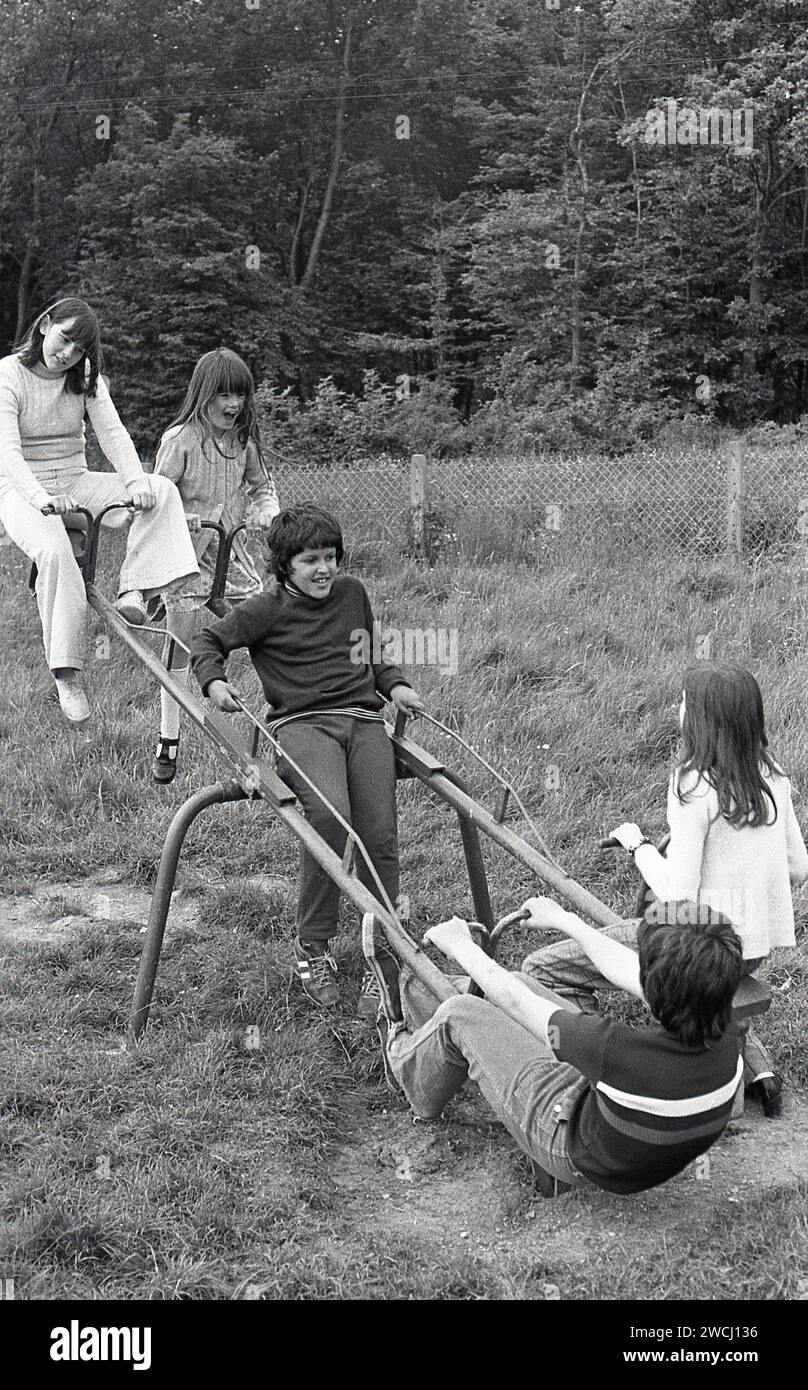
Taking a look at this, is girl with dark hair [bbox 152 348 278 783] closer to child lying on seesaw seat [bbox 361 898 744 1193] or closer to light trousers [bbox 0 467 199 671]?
light trousers [bbox 0 467 199 671]

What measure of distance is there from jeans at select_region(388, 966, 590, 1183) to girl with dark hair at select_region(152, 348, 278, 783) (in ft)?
7.10

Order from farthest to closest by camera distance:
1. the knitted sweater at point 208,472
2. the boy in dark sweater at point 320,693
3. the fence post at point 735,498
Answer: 1. the fence post at point 735,498
2. the knitted sweater at point 208,472
3. the boy in dark sweater at point 320,693

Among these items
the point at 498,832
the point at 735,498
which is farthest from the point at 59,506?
the point at 735,498

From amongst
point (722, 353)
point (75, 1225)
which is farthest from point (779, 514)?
point (722, 353)

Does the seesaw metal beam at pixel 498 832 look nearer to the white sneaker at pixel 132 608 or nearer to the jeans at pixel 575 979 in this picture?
the jeans at pixel 575 979

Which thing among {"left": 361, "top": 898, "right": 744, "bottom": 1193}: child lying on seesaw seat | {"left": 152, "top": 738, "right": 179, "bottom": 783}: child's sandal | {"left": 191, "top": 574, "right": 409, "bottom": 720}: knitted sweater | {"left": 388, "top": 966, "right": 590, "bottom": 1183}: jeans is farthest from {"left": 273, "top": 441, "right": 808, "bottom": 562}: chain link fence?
{"left": 361, "top": 898, "right": 744, "bottom": 1193}: child lying on seesaw seat

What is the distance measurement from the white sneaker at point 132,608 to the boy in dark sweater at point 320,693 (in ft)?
2.52

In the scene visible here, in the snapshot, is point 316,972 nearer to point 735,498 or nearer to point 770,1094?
point 770,1094

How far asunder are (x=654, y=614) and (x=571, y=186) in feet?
48.9

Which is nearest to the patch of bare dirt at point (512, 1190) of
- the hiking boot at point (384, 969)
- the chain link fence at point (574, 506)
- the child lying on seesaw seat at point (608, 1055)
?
the child lying on seesaw seat at point (608, 1055)

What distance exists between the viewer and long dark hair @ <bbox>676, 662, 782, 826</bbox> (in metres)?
3.16

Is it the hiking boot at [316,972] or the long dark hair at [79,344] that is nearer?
the hiking boot at [316,972]

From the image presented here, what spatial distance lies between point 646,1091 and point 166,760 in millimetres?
3176

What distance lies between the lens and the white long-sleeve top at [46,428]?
4.67m
